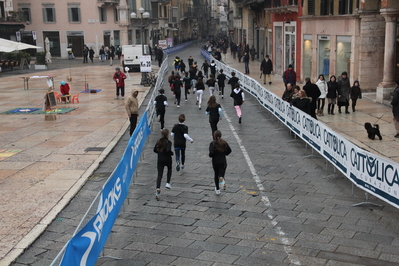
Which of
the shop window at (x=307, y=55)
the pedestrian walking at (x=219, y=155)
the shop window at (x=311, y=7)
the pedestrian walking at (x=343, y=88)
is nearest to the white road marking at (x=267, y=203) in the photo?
the pedestrian walking at (x=219, y=155)

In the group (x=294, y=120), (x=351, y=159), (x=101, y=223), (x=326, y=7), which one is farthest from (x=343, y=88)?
(x=101, y=223)

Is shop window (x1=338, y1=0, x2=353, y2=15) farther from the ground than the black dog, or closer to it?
farther from the ground

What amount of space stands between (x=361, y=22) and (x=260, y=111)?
258 inches

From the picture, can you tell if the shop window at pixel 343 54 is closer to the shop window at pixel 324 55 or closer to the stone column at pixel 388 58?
the shop window at pixel 324 55

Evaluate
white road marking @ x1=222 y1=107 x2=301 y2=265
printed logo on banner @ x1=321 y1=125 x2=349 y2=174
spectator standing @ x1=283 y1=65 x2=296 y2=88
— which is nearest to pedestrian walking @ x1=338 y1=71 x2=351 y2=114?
white road marking @ x1=222 y1=107 x2=301 y2=265

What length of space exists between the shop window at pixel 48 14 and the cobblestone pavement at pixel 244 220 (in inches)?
2116

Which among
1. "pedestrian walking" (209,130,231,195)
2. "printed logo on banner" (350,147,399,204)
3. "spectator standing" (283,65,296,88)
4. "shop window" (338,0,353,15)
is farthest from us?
"shop window" (338,0,353,15)

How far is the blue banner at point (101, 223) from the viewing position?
20.2 feet

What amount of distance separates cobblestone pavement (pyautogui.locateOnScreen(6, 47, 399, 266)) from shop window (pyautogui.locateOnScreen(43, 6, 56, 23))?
53.7m

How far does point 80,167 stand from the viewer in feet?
44.4

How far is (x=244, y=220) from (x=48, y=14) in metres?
59.6

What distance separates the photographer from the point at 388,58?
70.9ft

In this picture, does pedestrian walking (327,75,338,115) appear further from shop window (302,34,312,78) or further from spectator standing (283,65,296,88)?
shop window (302,34,312,78)

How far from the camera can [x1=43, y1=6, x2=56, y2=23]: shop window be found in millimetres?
63219
